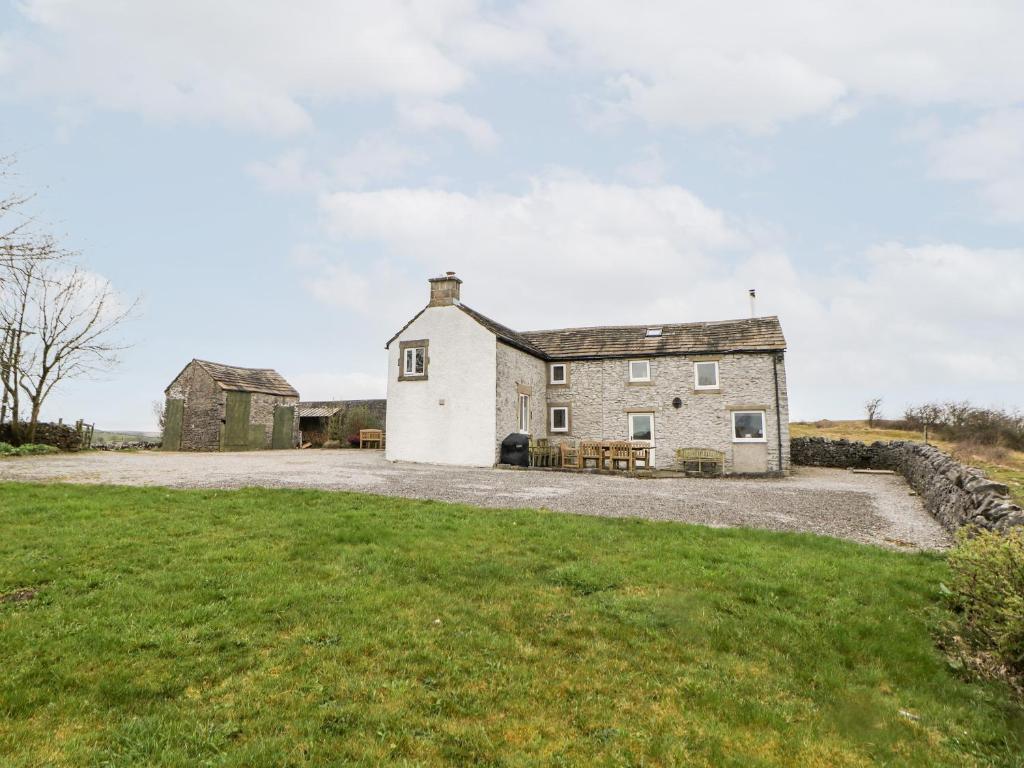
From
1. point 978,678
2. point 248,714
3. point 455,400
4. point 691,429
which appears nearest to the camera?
point 248,714

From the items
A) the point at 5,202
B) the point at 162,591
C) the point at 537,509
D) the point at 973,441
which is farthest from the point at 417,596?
the point at 973,441

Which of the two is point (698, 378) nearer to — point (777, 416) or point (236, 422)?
point (777, 416)

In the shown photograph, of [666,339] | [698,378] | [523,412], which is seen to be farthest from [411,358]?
[698,378]

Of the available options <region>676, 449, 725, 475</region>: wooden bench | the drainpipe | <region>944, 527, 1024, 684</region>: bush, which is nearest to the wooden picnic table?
<region>676, 449, 725, 475</region>: wooden bench

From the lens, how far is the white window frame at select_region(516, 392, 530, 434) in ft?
88.5

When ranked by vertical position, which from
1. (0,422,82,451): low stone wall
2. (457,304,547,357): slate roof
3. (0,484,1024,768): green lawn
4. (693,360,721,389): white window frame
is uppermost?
(457,304,547,357): slate roof

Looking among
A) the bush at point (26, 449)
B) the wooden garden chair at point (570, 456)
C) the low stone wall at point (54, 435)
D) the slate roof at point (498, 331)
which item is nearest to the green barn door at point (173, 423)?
the low stone wall at point (54, 435)

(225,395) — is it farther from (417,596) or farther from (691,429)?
(417,596)

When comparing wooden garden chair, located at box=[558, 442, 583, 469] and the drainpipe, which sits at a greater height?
the drainpipe

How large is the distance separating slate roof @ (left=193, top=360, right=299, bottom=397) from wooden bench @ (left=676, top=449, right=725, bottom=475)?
27.3 meters

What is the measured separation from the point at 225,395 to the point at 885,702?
36459 millimetres

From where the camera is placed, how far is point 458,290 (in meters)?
26.4

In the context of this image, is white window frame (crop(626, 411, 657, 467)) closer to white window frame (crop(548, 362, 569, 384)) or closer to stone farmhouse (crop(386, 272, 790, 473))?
stone farmhouse (crop(386, 272, 790, 473))

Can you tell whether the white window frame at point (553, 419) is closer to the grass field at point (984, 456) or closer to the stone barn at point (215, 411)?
the grass field at point (984, 456)
